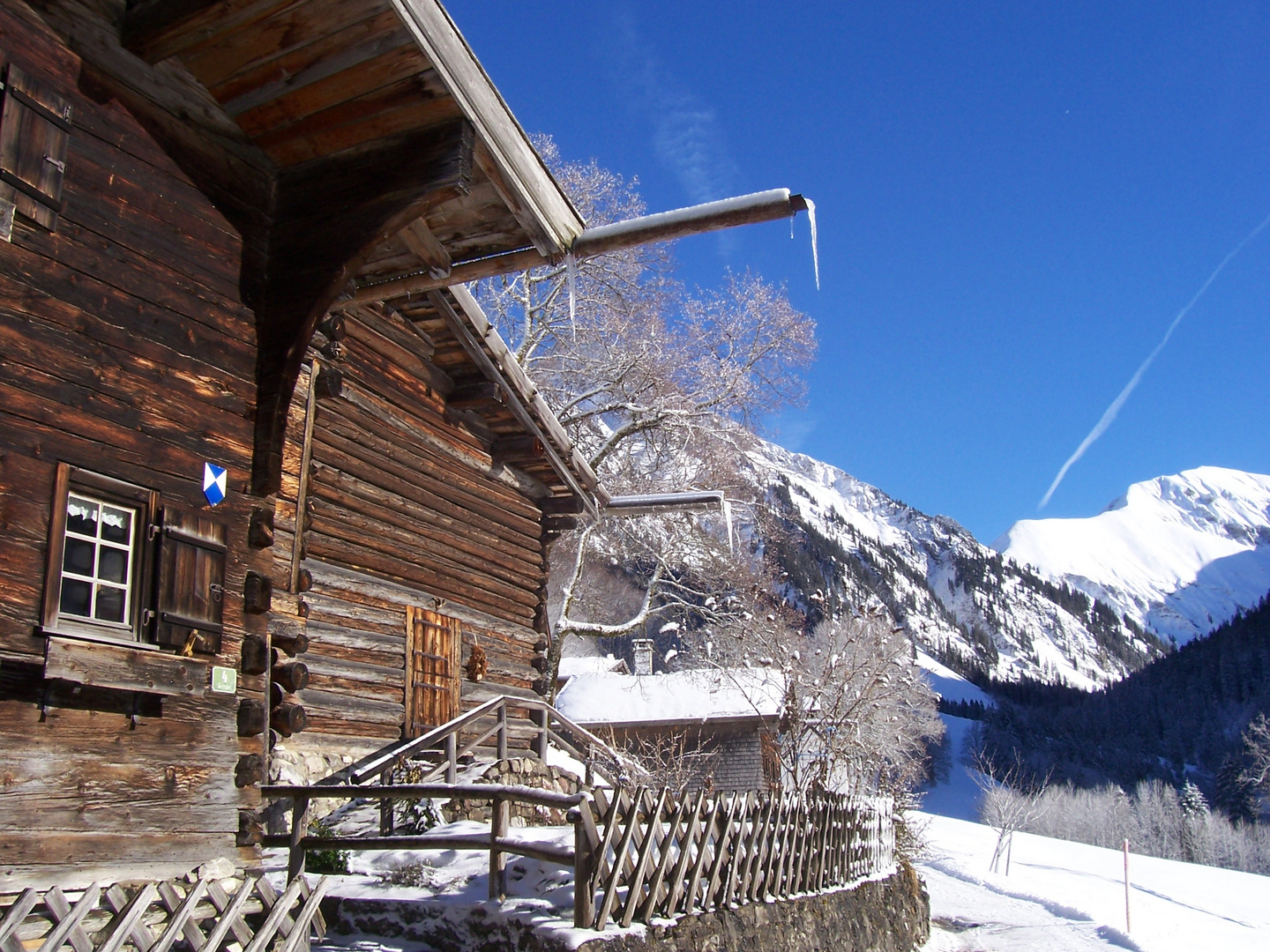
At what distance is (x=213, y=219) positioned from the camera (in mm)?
6840

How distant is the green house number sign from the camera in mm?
6234

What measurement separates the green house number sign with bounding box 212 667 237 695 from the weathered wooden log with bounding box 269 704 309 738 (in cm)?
400

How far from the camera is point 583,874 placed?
6.83 metres

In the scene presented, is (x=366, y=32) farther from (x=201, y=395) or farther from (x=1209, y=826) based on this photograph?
(x=1209, y=826)

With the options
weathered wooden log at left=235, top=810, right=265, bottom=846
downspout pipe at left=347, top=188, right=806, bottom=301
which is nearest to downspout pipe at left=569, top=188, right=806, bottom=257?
downspout pipe at left=347, top=188, right=806, bottom=301

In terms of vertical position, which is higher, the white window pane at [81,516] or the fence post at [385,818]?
the white window pane at [81,516]

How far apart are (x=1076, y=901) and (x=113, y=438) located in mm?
35289

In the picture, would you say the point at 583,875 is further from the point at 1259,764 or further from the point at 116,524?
the point at 1259,764

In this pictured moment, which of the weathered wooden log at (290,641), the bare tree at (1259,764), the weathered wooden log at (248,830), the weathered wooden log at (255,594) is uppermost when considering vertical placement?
the weathered wooden log at (255,594)

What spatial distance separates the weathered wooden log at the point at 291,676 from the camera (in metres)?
10.2

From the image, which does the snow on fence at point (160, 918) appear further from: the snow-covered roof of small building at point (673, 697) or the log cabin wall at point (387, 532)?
the snow-covered roof of small building at point (673, 697)

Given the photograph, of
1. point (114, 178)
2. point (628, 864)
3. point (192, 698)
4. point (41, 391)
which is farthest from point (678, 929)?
point (114, 178)

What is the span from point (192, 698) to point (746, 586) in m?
20.5

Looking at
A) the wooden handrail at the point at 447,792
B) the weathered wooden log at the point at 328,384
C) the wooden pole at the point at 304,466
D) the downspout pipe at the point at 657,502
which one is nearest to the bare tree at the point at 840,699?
the downspout pipe at the point at 657,502
